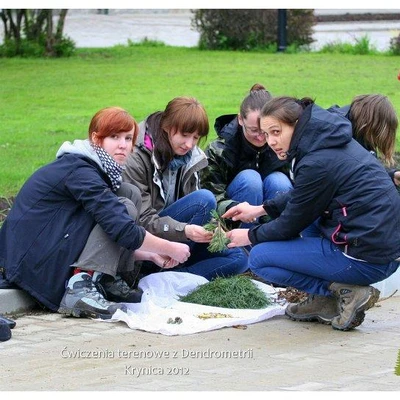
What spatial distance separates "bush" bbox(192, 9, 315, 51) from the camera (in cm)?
1888

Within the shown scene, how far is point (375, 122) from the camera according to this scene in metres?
5.77

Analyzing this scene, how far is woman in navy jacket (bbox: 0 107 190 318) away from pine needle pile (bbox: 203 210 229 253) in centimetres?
27

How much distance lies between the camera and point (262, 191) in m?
6.62

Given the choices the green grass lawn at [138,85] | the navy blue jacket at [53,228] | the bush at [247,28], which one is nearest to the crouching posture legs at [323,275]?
the navy blue jacket at [53,228]

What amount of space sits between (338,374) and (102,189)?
5.55 ft

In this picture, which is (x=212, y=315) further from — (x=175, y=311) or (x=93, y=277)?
(x=93, y=277)

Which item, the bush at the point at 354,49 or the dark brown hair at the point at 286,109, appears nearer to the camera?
the dark brown hair at the point at 286,109

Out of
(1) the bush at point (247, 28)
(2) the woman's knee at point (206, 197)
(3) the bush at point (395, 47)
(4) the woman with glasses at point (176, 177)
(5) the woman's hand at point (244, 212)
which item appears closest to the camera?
(5) the woman's hand at point (244, 212)

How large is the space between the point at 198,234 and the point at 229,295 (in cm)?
38

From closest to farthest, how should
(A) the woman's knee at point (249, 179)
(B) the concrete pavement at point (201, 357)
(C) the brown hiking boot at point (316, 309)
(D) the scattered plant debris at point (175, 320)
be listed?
(B) the concrete pavement at point (201, 357) < (D) the scattered plant debris at point (175, 320) < (C) the brown hiking boot at point (316, 309) < (A) the woman's knee at point (249, 179)

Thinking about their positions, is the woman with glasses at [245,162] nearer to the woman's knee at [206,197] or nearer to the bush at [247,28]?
the woman's knee at [206,197]

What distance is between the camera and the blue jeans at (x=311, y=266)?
215 inches

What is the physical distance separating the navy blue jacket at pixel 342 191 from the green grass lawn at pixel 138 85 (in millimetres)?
2805

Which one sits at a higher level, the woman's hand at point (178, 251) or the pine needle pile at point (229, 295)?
the woman's hand at point (178, 251)
